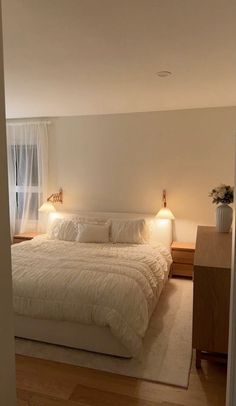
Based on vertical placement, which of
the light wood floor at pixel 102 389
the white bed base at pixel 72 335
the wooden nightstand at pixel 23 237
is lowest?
the light wood floor at pixel 102 389

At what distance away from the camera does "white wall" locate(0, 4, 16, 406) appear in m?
1.13

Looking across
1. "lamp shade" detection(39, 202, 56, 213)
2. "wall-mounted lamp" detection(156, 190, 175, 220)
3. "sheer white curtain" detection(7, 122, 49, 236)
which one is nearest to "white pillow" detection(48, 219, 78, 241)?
"lamp shade" detection(39, 202, 56, 213)

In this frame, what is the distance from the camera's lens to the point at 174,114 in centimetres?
438

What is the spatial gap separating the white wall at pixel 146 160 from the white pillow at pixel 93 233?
0.65 meters

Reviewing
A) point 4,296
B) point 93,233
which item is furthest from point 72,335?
point 93,233

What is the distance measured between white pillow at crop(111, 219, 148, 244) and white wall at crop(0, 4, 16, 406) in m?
2.99

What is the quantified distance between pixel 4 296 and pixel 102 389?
1.35 m

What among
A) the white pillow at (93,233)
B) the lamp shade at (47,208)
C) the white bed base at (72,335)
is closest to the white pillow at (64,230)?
the white pillow at (93,233)

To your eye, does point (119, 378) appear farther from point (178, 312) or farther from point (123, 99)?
point (123, 99)

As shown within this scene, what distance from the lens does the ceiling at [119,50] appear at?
168 cm

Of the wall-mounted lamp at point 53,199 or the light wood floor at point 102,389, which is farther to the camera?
the wall-mounted lamp at point 53,199

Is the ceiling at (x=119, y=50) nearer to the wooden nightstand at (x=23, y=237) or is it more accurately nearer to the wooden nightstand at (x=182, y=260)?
the wooden nightstand at (x=182, y=260)

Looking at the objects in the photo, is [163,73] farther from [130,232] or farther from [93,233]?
[93,233]

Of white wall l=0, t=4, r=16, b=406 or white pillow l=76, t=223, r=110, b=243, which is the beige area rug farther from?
white pillow l=76, t=223, r=110, b=243
